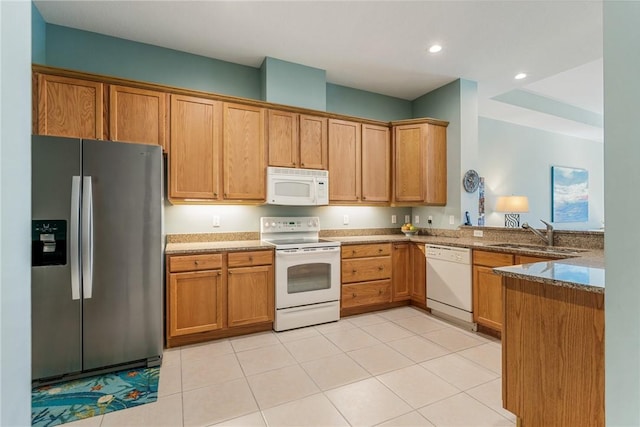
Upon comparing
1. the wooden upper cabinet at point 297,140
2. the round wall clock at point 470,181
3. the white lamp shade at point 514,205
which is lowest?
the white lamp shade at point 514,205

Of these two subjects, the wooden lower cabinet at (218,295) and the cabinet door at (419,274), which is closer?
the wooden lower cabinet at (218,295)

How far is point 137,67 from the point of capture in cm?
323

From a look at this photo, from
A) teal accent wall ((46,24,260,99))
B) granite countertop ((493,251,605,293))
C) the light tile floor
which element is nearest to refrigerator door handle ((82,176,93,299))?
the light tile floor

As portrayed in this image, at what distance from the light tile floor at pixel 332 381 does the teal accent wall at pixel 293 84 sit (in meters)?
2.67

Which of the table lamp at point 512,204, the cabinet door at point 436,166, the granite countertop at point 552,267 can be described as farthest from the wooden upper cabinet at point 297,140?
the table lamp at point 512,204

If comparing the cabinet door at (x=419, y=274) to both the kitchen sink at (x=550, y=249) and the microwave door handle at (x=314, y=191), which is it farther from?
the microwave door handle at (x=314, y=191)

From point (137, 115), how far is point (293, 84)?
5.74 ft

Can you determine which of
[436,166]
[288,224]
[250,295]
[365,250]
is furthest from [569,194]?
[250,295]

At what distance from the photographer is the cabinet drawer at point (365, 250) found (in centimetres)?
367

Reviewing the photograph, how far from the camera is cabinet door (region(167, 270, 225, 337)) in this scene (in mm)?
2795

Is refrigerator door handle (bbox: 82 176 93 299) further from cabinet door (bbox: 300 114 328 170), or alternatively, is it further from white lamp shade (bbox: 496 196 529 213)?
white lamp shade (bbox: 496 196 529 213)
